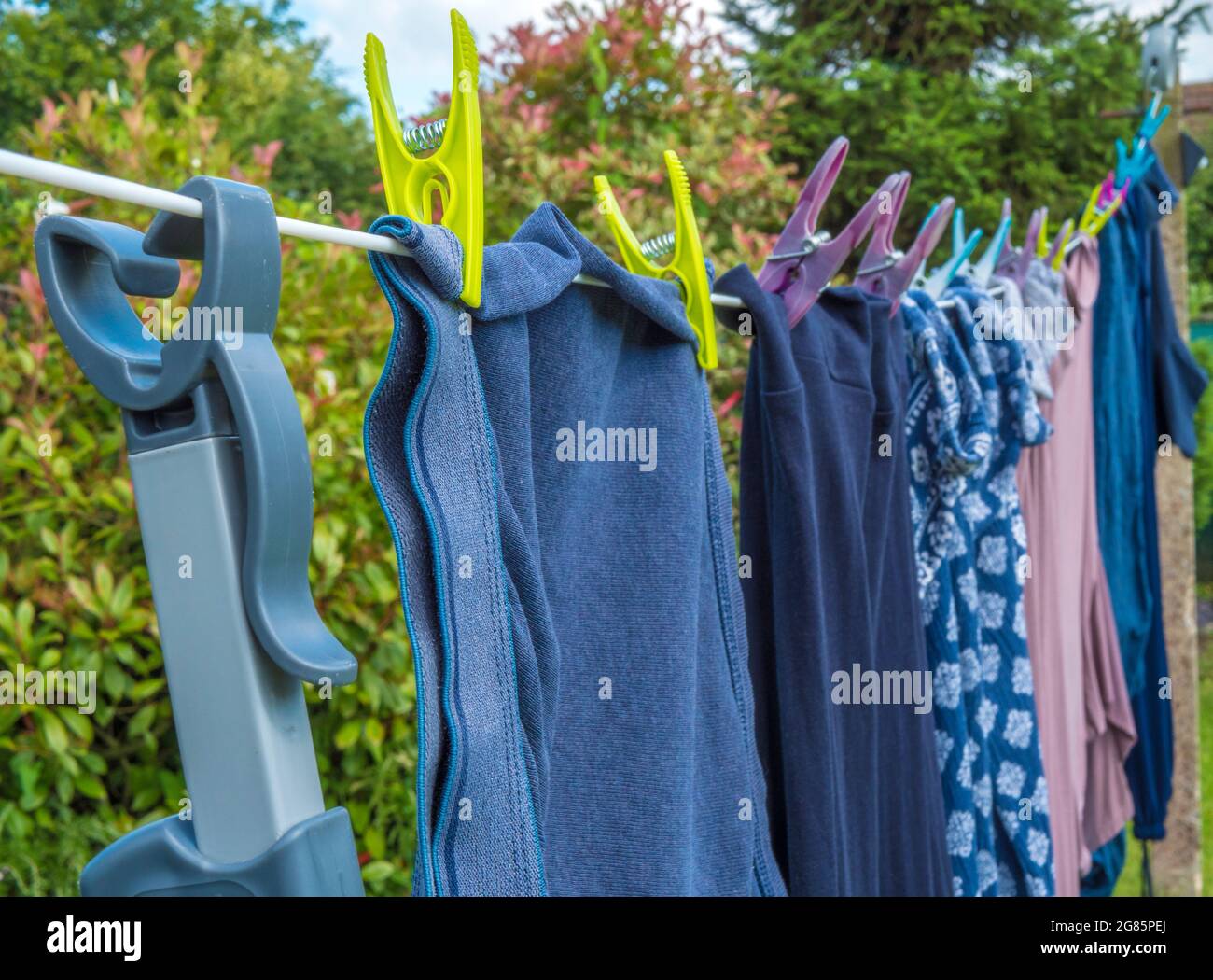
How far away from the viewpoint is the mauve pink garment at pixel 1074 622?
186cm

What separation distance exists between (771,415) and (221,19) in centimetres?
1339

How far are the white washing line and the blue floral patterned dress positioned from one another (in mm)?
916

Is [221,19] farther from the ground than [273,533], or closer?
farther from the ground

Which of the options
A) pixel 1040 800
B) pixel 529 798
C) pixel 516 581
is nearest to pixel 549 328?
pixel 516 581

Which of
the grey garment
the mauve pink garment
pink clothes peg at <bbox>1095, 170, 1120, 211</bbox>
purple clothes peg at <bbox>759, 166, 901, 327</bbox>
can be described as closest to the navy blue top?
purple clothes peg at <bbox>759, 166, 901, 327</bbox>

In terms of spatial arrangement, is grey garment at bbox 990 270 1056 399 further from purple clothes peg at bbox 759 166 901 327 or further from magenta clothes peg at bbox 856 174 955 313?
purple clothes peg at bbox 759 166 901 327

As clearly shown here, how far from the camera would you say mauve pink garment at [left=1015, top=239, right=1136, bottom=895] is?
186 centimetres

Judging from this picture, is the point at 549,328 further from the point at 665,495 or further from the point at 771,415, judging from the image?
the point at 771,415

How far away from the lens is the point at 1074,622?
1957 millimetres

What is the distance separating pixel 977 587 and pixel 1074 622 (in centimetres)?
47

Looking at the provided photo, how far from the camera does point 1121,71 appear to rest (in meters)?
6.04

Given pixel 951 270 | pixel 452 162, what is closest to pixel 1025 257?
pixel 951 270

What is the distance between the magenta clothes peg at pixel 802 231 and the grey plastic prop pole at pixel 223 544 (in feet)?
2.32

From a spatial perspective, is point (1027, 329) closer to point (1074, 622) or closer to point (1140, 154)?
point (1074, 622)
